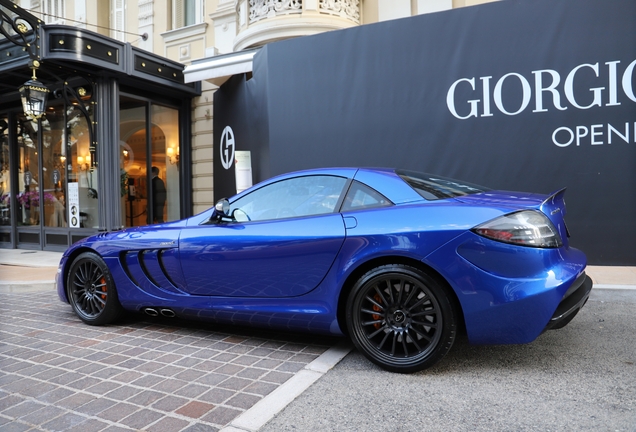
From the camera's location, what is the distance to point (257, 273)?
3486 mm

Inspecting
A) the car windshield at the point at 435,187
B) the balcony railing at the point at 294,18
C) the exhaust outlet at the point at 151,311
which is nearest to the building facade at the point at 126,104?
the balcony railing at the point at 294,18

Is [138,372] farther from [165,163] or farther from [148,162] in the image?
[165,163]

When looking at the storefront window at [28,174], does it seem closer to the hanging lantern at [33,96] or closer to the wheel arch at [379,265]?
the hanging lantern at [33,96]

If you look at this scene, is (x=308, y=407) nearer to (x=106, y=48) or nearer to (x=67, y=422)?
(x=67, y=422)

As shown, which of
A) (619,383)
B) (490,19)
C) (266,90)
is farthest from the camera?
(266,90)

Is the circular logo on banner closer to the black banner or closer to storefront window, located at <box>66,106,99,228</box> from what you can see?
the black banner

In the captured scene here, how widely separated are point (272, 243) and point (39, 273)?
591 centimetres

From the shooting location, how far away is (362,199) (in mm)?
3373

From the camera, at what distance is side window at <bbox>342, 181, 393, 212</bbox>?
10.9 ft

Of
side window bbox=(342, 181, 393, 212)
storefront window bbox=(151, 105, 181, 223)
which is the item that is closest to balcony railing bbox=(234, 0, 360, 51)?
storefront window bbox=(151, 105, 181, 223)

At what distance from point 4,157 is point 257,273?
1199 cm

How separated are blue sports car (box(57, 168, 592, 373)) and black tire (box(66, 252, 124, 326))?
101 mm

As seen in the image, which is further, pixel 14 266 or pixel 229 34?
pixel 229 34

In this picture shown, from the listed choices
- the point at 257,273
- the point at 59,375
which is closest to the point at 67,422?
the point at 59,375
